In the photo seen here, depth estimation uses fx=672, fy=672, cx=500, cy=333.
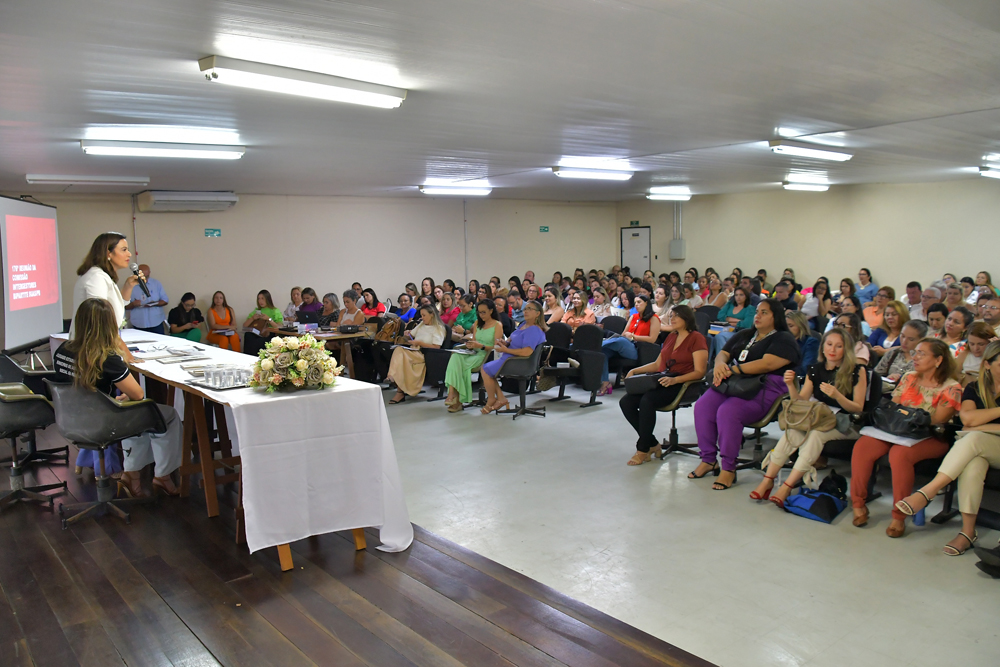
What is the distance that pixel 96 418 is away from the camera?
12.8 feet

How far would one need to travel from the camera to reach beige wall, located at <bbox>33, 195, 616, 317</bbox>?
34.1ft

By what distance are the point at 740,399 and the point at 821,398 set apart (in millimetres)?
542

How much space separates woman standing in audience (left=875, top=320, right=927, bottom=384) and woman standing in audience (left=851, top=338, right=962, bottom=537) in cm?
97

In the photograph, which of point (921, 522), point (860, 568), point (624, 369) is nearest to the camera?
point (860, 568)

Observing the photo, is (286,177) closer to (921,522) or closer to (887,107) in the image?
(887,107)

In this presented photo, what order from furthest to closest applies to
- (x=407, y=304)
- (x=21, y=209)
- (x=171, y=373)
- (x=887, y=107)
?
(x=407, y=304) → (x=21, y=209) → (x=887, y=107) → (x=171, y=373)

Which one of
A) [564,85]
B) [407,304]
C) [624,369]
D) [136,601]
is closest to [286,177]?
[407,304]

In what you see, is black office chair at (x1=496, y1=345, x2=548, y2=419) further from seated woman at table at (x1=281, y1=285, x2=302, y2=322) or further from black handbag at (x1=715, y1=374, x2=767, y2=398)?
seated woman at table at (x1=281, y1=285, x2=302, y2=322)

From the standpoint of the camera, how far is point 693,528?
4.04 meters

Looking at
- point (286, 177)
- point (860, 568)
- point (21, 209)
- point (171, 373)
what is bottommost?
point (860, 568)

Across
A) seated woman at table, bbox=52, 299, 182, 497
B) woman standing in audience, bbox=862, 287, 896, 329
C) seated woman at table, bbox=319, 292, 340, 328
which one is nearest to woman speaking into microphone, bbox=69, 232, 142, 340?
seated woman at table, bbox=52, 299, 182, 497

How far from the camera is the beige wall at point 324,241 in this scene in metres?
10.4

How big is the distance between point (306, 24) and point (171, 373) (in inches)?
94.5

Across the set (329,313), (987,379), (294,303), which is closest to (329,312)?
(329,313)
